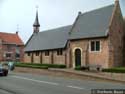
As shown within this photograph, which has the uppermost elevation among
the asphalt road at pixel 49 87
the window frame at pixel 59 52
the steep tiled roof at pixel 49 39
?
the steep tiled roof at pixel 49 39

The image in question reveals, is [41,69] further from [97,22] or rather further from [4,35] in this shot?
[4,35]

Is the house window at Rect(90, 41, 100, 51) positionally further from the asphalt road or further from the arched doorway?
the asphalt road

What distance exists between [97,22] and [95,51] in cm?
518

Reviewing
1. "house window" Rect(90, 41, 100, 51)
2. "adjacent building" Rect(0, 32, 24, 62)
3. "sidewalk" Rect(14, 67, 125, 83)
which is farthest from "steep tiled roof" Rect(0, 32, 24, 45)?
"house window" Rect(90, 41, 100, 51)

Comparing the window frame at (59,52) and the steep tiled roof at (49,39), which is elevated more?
the steep tiled roof at (49,39)

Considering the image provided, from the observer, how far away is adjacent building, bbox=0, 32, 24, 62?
9351 centimetres

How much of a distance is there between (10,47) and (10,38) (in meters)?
3.42

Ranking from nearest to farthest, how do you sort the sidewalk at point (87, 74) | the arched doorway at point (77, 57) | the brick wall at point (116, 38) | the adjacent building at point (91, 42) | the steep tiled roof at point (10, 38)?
1. the sidewalk at point (87, 74)
2. the brick wall at point (116, 38)
3. the adjacent building at point (91, 42)
4. the arched doorway at point (77, 57)
5. the steep tiled roof at point (10, 38)

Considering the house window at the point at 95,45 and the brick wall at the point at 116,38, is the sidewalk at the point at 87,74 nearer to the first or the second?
the brick wall at the point at 116,38

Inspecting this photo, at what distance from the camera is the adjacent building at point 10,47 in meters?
93.5

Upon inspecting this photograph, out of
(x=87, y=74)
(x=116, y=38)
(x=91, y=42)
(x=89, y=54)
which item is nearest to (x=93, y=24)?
(x=91, y=42)

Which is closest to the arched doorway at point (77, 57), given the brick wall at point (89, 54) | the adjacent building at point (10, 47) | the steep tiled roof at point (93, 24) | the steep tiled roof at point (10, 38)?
the brick wall at point (89, 54)

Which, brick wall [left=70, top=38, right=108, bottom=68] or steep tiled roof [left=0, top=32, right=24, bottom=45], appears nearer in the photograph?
brick wall [left=70, top=38, right=108, bottom=68]

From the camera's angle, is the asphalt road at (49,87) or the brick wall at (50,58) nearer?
the asphalt road at (49,87)
